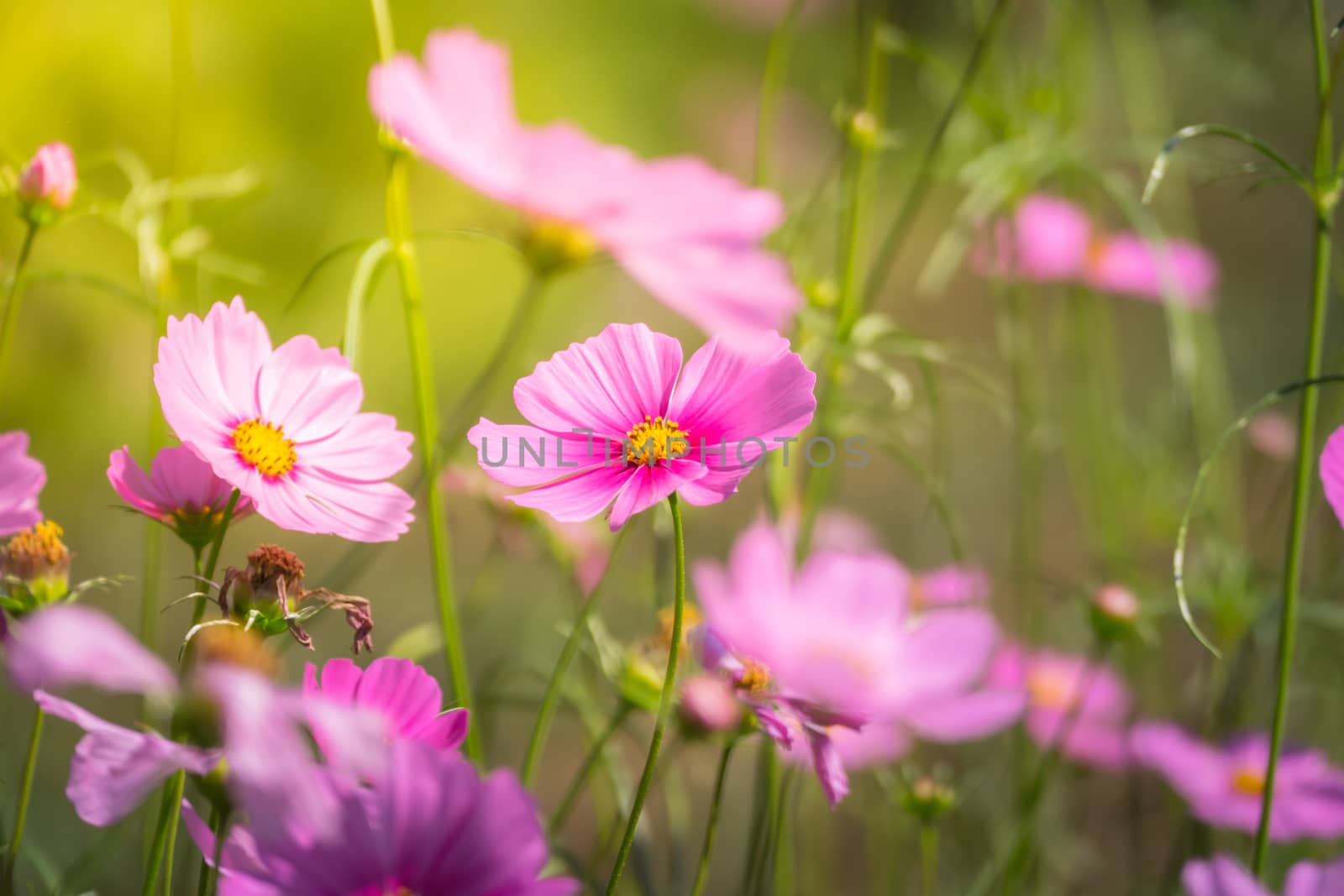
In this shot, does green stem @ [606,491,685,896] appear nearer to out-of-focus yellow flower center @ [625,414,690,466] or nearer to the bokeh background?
out-of-focus yellow flower center @ [625,414,690,466]

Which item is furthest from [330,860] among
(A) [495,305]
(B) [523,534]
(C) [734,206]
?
(A) [495,305]

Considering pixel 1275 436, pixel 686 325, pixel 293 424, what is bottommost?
pixel 293 424

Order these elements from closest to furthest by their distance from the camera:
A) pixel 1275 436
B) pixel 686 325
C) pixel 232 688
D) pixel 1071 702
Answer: pixel 232 688 → pixel 1071 702 → pixel 1275 436 → pixel 686 325

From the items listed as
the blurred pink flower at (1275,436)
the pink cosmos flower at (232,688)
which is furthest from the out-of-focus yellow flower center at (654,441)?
the blurred pink flower at (1275,436)

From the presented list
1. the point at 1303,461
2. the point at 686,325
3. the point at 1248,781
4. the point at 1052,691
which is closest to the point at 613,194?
the point at 1303,461

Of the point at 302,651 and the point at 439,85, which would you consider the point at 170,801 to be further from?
the point at 302,651

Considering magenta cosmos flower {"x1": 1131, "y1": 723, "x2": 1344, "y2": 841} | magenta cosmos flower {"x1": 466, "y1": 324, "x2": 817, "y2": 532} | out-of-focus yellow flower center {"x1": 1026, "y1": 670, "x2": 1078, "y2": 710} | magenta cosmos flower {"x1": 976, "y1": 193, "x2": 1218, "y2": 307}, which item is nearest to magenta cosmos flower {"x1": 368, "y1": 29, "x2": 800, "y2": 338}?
magenta cosmos flower {"x1": 466, "y1": 324, "x2": 817, "y2": 532}

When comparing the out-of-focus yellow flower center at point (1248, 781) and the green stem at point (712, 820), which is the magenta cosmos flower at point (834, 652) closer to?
the green stem at point (712, 820)

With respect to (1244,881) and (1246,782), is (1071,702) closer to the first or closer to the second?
(1246,782)
